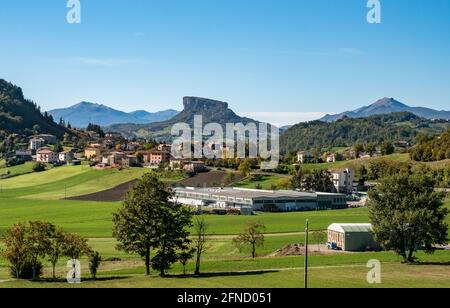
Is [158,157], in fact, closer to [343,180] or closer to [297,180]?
[297,180]

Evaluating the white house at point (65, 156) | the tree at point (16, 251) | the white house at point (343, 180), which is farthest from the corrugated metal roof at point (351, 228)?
the white house at point (65, 156)

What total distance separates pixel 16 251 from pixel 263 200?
2651 inches

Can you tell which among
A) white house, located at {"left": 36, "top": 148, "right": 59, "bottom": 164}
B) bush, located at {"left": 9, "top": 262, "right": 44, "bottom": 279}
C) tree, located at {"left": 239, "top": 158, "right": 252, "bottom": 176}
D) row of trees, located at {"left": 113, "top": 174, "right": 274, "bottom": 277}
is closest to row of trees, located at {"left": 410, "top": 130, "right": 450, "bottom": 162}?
tree, located at {"left": 239, "top": 158, "right": 252, "bottom": 176}

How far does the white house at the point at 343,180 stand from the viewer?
134000mm

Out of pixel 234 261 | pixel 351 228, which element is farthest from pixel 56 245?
pixel 351 228

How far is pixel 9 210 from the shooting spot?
96188 mm

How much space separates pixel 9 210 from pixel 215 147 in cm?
9567

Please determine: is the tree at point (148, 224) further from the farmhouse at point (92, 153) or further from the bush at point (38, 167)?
the farmhouse at point (92, 153)

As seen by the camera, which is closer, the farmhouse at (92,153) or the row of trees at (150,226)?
the row of trees at (150,226)

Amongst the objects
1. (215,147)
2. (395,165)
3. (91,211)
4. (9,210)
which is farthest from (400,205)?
(215,147)

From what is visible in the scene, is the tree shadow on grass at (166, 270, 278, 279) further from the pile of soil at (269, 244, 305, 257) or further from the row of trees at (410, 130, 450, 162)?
the row of trees at (410, 130, 450, 162)

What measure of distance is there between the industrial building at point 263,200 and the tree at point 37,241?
192ft
